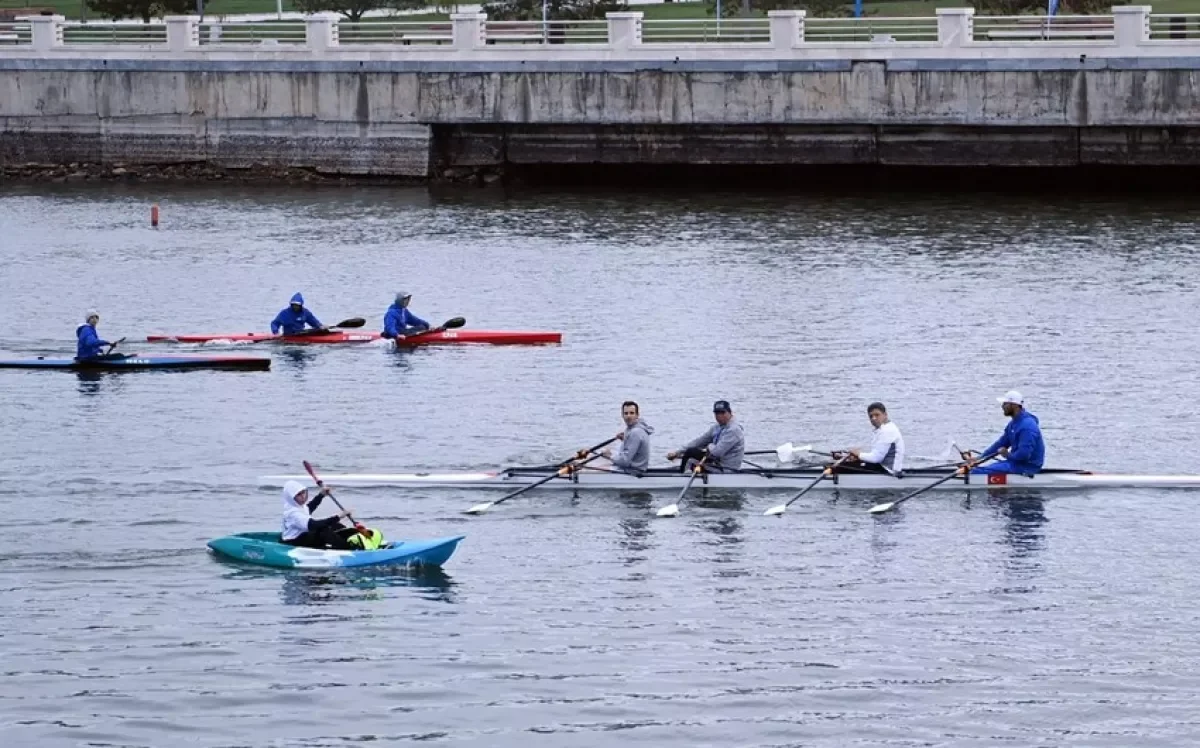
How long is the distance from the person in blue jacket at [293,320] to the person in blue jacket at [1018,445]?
56.9 ft

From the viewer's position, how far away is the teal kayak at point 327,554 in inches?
1066

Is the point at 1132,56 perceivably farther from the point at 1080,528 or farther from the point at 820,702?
the point at 820,702

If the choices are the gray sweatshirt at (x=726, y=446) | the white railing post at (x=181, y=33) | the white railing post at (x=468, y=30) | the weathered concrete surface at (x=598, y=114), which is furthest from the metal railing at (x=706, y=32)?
the gray sweatshirt at (x=726, y=446)

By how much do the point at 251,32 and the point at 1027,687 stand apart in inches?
2092

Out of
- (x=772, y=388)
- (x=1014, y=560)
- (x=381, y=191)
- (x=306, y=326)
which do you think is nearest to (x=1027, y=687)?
(x=1014, y=560)

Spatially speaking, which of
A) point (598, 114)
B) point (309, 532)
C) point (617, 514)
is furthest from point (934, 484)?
point (598, 114)

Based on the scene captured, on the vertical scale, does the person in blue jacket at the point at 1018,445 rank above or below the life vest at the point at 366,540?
above

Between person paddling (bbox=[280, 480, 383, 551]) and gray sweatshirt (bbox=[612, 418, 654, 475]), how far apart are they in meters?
4.69

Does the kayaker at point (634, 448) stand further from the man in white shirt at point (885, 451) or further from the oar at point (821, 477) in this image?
the man in white shirt at point (885, 451)

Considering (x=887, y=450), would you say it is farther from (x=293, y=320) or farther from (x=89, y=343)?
(x=89, y=343)

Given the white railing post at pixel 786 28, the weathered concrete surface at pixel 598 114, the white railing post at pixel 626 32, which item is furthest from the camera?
the white railing post at pixel 626 32

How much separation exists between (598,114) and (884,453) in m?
35.8

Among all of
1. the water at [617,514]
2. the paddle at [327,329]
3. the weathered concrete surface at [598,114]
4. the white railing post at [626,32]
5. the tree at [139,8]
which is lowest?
the water at [617,514]

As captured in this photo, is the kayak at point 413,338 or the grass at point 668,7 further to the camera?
the grass at point 668,7
